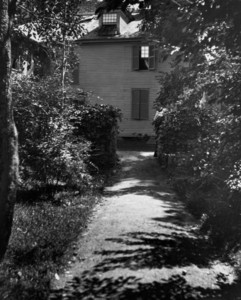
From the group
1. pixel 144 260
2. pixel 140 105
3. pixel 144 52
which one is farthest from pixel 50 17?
pixel 144 52

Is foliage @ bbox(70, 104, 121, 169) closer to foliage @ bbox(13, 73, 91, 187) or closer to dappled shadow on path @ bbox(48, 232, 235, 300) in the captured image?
foliage @ bbox(13, 73, 91, 187)

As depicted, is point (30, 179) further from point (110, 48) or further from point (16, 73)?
point (110, 48)

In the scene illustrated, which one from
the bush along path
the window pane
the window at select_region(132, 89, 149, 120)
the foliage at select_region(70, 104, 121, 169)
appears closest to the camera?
the bush along path

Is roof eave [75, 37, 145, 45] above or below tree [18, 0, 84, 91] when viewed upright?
above

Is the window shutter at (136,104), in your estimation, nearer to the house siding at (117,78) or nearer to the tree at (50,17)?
the house siding at (117,78)

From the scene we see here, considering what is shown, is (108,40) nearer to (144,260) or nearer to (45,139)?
(45,139)

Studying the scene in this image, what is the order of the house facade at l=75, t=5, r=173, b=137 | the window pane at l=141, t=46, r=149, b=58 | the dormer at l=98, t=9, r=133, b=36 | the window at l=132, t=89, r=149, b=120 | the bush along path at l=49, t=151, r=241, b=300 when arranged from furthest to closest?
the dormer at l=98, t=9, r=133, b=36 < the window at l=132, t=89, r=149, b=120 < the house facade at l=75, t=5, r=173, b=137 < the window pane at l=141, t=46, r=149, b=58 < the bush along path at l=49, t=151, r=241, b=300

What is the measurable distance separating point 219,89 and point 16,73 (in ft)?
26.2

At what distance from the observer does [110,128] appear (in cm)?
1515

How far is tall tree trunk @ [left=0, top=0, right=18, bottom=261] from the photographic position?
563 cm

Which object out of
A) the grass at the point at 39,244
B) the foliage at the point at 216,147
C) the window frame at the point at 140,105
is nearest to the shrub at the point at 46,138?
the grass at the point at 39,244

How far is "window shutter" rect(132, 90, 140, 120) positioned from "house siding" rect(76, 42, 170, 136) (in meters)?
0.19

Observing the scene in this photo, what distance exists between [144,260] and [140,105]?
21087 millimetres

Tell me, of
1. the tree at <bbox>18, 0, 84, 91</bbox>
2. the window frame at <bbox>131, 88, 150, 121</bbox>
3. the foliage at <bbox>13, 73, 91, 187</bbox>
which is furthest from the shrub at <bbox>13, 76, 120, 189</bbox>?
the window frame at <bbox>131, 88, 150, 121</bbox>
